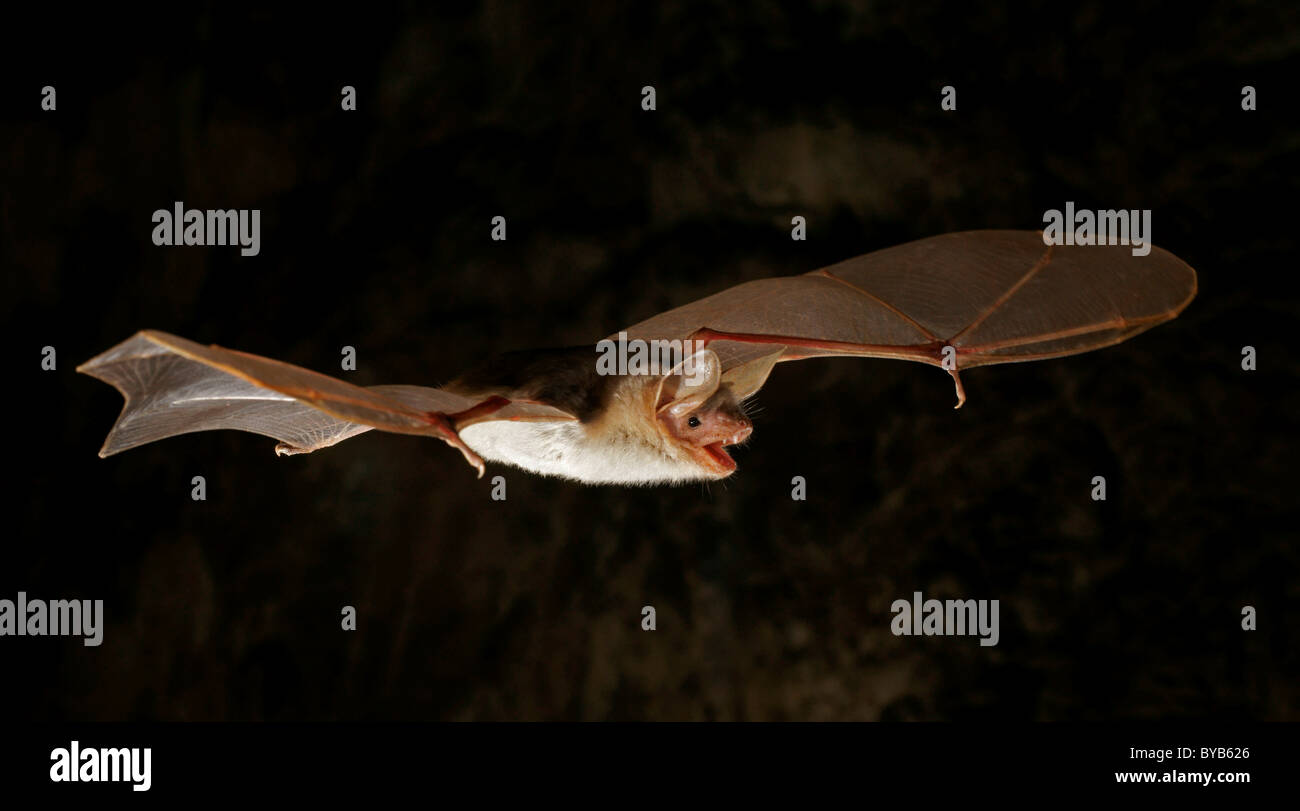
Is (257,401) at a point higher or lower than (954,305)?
lower

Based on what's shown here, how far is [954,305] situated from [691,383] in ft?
1.69

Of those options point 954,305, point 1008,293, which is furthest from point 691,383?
point 1008,293

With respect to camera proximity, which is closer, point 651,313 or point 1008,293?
point 1008,293

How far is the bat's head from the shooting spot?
5.40 feet

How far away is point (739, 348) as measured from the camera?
5.39 feet

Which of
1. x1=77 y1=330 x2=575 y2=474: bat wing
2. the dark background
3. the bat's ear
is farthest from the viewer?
the dark background

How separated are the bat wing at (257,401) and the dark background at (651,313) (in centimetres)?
85

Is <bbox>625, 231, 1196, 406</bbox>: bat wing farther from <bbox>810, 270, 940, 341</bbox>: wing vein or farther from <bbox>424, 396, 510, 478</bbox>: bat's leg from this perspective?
<bbox>424, 396, 510, 478</bbox>: bat's leg

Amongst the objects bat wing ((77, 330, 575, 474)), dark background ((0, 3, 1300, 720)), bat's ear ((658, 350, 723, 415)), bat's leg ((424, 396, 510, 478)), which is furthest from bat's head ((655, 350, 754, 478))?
dark background ((0, 3, 1300, 720))

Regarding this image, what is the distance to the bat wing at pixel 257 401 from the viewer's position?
1229 mm

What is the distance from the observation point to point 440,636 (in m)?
2.75

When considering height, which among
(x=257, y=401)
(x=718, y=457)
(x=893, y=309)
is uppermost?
(x=893, y=309)

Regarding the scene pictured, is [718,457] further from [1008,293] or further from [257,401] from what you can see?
[257,401]

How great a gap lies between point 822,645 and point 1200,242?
4.97 ft
